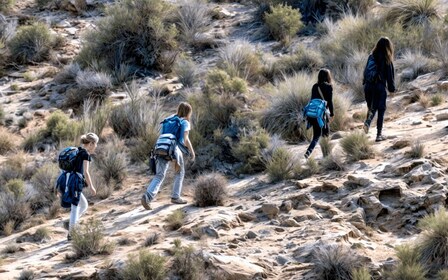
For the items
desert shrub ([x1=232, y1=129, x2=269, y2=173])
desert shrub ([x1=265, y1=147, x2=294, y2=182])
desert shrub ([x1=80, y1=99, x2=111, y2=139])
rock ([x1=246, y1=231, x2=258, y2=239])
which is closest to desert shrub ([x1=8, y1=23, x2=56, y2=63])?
desert shrub ([x1=80, y1=99, x2=111, y2=139])

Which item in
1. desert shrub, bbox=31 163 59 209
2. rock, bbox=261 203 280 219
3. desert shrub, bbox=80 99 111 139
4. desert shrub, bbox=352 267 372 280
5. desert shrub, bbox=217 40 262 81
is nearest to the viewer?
desert shrub, bbox=352 267 372 280

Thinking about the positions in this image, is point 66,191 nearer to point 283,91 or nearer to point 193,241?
point 193,241

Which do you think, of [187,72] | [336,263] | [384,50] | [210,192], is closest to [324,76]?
[384,50]

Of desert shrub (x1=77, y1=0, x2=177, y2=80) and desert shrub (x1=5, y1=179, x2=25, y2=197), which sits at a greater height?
desert shrub (x1=77, y1=0, x2=177, y2=80)

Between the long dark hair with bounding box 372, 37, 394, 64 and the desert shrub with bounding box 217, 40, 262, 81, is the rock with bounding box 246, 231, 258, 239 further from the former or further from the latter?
the desert shrub with bounding box 217, 40, 262, 81

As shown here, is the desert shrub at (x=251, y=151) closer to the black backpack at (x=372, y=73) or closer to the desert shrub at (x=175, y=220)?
the black backpack at (x=372, y=73)

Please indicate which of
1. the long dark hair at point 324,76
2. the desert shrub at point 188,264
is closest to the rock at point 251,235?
the desert shrub at point 188,264

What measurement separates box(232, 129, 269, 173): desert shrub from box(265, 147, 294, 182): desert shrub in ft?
2.83

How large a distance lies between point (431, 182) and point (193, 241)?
3.36 meters

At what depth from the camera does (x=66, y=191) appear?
39.2 ft

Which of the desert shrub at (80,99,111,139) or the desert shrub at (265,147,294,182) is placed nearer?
the desert shrub at (265,147,294,182)

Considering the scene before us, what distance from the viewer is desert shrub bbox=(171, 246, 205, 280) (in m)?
9.88

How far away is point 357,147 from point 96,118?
6927mm

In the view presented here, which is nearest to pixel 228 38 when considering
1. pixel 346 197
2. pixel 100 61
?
pixel 100 61
